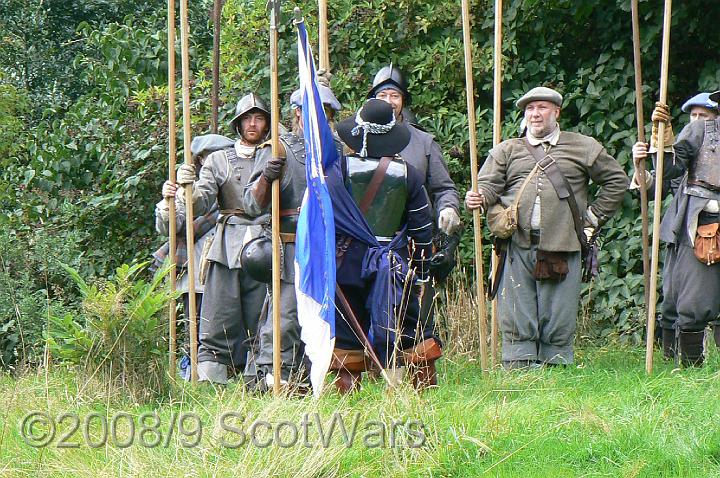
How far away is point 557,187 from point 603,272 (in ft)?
9.08

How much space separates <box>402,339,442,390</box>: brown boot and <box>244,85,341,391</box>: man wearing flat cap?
65 cm

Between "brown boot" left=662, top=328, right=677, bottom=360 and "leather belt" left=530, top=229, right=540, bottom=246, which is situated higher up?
"leather belt" left=530, top=229, right=540, bottom=246

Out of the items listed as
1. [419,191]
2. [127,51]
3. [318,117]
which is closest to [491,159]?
[419,191]

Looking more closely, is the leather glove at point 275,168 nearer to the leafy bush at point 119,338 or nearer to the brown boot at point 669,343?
the leafy bush at point 119,338

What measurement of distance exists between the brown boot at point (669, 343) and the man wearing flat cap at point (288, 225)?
106 inches

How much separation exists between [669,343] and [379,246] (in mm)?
2776

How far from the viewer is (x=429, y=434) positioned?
21.0ft

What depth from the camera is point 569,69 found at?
1212 centimetres

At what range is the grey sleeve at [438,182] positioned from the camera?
8641mm

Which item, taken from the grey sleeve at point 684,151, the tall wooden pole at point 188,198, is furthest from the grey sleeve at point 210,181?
the grey sleeve at point 684,151

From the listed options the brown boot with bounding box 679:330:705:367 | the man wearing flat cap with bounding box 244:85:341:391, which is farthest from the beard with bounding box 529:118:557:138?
the brown boot with bounding box 679:330:705:367

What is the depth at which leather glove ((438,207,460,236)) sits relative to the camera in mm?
8148

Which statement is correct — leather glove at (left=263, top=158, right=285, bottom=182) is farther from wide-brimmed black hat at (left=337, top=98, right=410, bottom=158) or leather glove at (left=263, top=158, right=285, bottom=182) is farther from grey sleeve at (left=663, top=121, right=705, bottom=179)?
grey sleeve at (left=663, top=121, right=705, bottom=179)

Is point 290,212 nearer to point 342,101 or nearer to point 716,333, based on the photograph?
point 716,333
